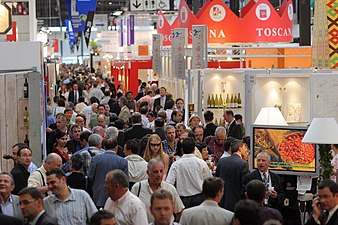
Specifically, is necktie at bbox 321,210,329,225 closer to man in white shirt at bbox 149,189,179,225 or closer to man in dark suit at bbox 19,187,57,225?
man in white shirt at bbox 149,189,179,225

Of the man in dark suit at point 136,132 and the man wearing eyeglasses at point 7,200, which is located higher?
the man in dark suit at point 136,132

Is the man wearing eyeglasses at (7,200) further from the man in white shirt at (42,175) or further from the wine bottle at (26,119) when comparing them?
the wine bottle at (26,119)

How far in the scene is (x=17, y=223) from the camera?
5.52m

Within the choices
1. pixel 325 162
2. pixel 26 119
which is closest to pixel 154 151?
pixel 325 162

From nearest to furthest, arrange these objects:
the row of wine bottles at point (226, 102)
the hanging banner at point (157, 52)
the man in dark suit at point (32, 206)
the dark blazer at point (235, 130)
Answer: the man in dark suit at point (32, 206) → the dark blazer at point (235, 130) → the row of wine bottles at point (226, 102) → the hanging banner at point (157, 52)

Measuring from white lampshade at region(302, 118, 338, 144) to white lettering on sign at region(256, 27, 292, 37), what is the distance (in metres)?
12.5

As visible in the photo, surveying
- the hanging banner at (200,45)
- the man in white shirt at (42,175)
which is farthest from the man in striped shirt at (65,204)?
the hanging banner at (200,45)

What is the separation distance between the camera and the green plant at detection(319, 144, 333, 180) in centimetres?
841

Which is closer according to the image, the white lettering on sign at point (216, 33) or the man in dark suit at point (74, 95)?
the white lettering on sign at point (216, 33)

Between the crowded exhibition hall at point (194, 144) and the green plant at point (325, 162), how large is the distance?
1 centimetres

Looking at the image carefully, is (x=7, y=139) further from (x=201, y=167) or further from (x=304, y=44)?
(x=304, y=44)

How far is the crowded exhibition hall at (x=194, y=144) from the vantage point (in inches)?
241

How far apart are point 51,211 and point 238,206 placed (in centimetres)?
147

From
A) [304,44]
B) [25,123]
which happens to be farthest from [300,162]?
[304,44]
